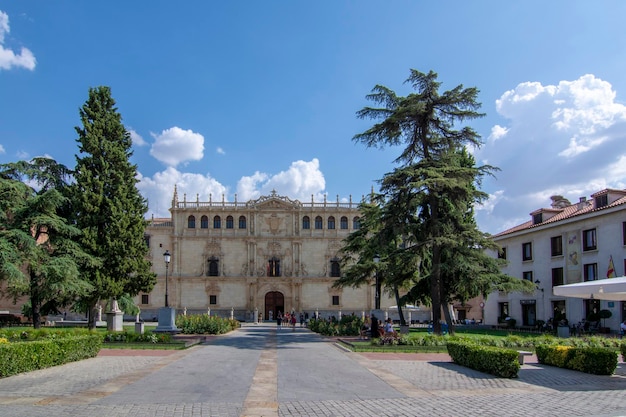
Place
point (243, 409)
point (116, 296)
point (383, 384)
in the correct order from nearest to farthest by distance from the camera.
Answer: point (243, 409) → point (383, 384) → point (116, 296)

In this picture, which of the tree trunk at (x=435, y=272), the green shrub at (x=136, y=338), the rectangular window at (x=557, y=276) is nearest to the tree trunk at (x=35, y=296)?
the green shrub at (x=136, y=338)

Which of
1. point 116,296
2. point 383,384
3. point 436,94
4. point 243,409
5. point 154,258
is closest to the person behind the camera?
point 243,409

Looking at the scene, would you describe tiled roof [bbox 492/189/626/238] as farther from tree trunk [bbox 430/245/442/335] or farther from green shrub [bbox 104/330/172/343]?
green shrub [bbox 104/330/172/343]

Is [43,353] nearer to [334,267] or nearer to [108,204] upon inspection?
[108,204]

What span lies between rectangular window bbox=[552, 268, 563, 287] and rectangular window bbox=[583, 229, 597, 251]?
3.28 m

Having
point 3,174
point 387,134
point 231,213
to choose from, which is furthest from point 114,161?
point 231,213

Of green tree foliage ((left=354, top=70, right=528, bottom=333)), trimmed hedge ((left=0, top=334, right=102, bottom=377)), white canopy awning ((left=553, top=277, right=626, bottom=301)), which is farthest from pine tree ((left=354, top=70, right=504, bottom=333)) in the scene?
trimmed hedge ((left=0, top=334, right=102, bottom=377))

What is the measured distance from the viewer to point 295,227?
70.7m

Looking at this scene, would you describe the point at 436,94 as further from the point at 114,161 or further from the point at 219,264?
the point at 219,264

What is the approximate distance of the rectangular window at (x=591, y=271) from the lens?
3500 cm

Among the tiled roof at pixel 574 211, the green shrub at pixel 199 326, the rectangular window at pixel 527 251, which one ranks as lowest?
the green shrub at pixel 199 326

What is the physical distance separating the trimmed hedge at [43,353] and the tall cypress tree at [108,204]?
1369cm

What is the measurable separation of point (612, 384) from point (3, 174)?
29.5 m

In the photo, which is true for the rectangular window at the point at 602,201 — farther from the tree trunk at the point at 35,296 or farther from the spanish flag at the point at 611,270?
the tree trunk at the point at 35,296
